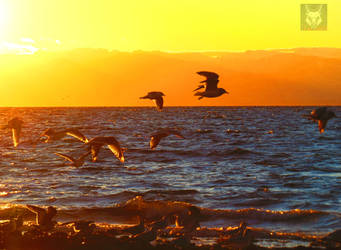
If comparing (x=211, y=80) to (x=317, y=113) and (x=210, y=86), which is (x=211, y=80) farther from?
(x=317, y=113)

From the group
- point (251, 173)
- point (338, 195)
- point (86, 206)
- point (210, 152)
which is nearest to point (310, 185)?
point (338, 195)

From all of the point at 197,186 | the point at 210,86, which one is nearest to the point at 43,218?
the point at 210,86

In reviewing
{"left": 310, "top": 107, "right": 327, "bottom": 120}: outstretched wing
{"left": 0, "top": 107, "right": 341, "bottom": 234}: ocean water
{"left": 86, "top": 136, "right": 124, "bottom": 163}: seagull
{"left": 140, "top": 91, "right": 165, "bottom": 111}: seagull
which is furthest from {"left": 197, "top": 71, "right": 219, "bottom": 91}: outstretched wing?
{"left": 310, "top": 107, "right": 327, "bottom": 120}: outstretched wing

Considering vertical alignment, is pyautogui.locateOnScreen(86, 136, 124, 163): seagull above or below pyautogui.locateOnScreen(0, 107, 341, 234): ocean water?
above

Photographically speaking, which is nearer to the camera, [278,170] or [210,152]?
[278,170]

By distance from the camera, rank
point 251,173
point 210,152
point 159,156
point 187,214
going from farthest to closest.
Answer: point 210,152, point 159,156, point 251,173, point 187,214

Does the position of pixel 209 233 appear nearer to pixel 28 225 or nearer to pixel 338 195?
pixel 28 225

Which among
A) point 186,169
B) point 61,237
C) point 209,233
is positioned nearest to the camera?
point 61,237

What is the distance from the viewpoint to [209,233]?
19109 millimetres

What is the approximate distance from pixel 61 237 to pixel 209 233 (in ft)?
16.5

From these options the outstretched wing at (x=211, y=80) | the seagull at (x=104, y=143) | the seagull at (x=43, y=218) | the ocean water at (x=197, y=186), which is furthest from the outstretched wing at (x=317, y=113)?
the seagull at (x=43, y=218)

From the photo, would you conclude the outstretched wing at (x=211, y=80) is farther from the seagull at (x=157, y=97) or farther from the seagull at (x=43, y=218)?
the seagull at (x=43, y=218)

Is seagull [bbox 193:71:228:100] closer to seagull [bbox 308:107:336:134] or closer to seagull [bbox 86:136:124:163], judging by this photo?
seagull [bbox 86:136:124:163]

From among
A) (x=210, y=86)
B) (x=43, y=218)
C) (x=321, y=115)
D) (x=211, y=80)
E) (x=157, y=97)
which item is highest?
(x=211, y=80)
